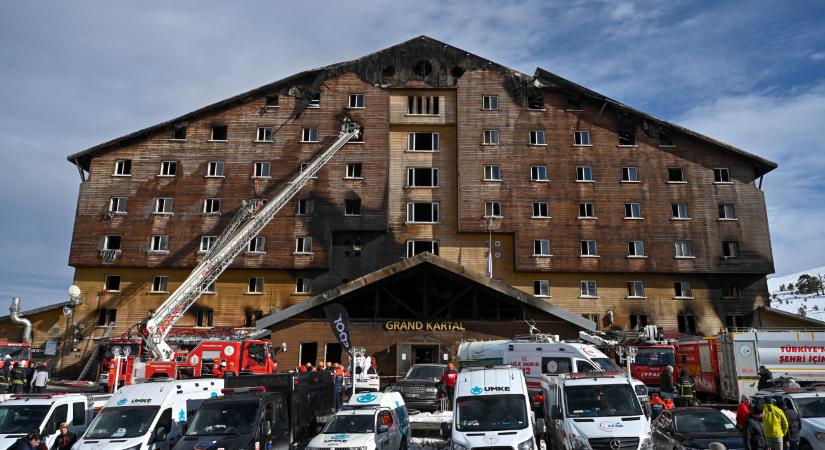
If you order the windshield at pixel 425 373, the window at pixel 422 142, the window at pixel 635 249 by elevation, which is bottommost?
the windshield at pixel 425 373

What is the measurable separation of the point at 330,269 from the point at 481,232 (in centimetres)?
1183

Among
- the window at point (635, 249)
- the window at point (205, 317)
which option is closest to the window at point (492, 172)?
the window at point (635, 249)

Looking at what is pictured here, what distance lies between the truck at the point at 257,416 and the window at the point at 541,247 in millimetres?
26976

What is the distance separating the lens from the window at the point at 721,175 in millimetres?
43812

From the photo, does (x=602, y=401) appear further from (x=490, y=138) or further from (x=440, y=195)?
(x=490, y=138)

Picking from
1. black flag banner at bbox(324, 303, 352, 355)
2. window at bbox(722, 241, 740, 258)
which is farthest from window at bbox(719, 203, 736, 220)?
black flag banner at bbox(324, 303, 352, 355)

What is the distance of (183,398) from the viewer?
1658cm

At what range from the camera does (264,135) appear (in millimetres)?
44906

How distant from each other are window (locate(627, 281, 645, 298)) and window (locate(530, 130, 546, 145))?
12883mm

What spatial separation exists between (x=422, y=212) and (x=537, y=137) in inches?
440

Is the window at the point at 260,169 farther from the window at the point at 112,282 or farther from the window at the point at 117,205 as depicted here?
the window at the point at 112,282

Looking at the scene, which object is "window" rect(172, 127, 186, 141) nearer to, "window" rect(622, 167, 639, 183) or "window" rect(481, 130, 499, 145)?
"window" rect(481, 130, 499, 145)

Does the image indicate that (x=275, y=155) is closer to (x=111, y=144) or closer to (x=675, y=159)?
(x=111, y=144)

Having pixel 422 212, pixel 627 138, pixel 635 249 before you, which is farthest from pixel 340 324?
pixel 627 138
